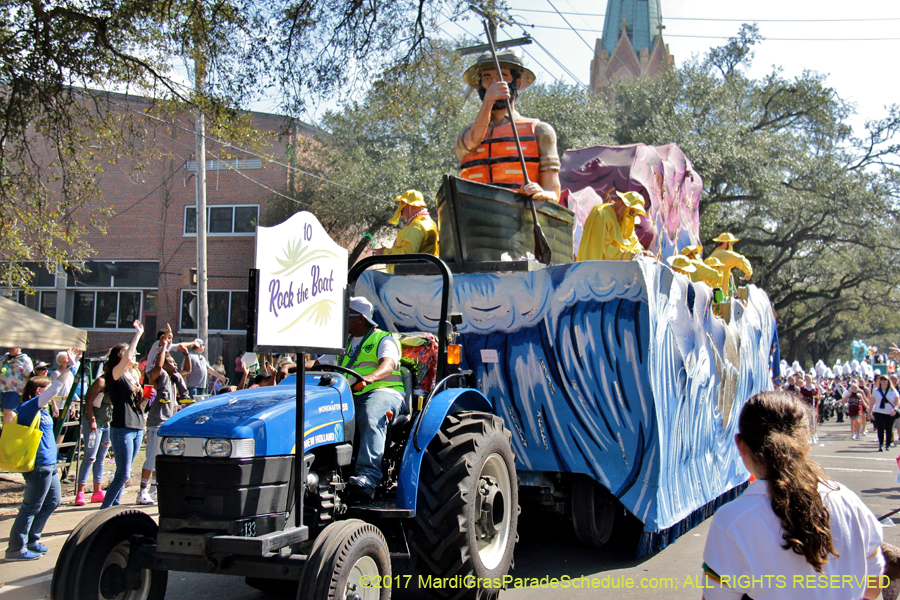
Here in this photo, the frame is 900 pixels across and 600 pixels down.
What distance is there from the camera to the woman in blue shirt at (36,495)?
5844mm

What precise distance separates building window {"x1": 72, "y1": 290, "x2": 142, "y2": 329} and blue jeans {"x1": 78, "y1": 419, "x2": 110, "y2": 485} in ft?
64.0

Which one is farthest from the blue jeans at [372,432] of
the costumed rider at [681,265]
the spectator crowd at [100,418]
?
the costumed rider at [681,265]

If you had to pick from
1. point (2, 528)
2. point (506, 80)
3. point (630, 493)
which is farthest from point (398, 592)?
point (506, 80)

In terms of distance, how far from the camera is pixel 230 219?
25672 mm

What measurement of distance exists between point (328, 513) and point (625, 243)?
4960 mm

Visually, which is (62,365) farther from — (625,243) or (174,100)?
(625,243)

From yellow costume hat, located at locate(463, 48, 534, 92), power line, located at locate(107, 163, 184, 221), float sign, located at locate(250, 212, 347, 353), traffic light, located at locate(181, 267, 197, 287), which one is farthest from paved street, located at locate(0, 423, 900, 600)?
power line, located at locate(107, 163, 184, 221)

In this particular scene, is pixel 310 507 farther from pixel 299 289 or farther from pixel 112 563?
pixel 299 289

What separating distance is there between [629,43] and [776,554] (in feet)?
208

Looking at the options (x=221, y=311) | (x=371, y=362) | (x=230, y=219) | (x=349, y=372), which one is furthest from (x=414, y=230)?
(x=221, y=311)

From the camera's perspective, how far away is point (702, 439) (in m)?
6.89

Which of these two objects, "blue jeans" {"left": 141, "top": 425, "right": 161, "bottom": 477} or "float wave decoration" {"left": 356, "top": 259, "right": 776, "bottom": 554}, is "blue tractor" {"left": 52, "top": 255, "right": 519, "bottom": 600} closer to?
"float wave decoration" {"left": 356, "top": 259, "right": 776, "bottom": 554}

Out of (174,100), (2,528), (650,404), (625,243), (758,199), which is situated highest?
(758,199)

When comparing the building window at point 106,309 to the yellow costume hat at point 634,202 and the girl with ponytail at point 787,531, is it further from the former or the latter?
the girl with ponytail at point 787,531
